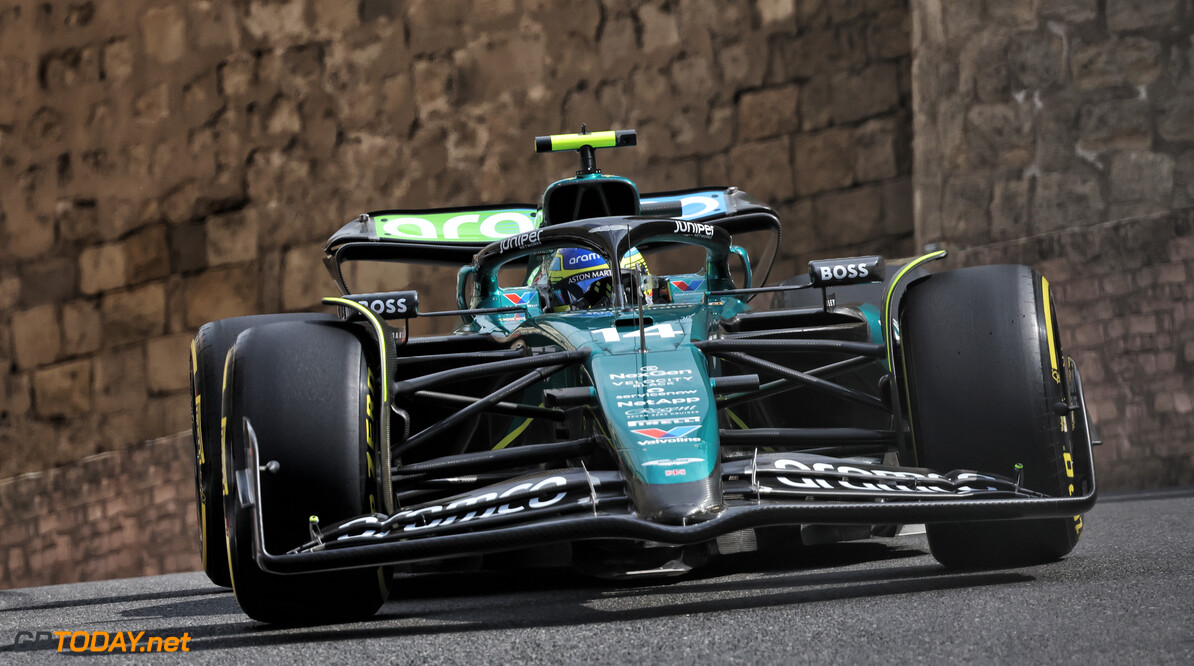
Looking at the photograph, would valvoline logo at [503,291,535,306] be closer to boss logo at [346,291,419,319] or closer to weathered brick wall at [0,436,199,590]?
boss logo at [346,291,419,319]

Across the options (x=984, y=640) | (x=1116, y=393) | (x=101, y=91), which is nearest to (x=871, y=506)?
(x=984, y=640)

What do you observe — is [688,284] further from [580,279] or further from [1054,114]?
[1054,114]

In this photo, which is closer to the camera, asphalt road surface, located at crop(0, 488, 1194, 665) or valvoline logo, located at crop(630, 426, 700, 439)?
asphalt road surface, located at crop(0, 488, 1194, 665)

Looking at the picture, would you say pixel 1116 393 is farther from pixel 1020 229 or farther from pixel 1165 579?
pixel 1165 579

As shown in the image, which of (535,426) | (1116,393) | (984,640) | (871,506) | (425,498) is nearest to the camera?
(984,640)

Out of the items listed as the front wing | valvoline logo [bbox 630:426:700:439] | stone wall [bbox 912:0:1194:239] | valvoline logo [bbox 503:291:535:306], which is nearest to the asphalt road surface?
the front wing

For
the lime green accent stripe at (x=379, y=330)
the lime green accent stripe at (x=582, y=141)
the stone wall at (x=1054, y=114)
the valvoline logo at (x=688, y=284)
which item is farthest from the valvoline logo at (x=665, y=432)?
the stone wall at (x=1054, y=114)

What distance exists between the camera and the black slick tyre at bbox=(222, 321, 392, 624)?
4012 mm

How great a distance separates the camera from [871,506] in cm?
377

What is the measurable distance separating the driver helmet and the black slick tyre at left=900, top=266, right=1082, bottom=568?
1464 millimetres

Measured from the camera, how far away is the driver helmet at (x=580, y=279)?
572 centimetres

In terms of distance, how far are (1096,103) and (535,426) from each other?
19.1ft

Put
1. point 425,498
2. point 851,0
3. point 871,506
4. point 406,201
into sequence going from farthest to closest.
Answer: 1. point 406,201
2. point 851,0
3. point 425,498
4. point 871,506

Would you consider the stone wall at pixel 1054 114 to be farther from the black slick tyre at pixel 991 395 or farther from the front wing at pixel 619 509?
the front wing at pixel 619 509
